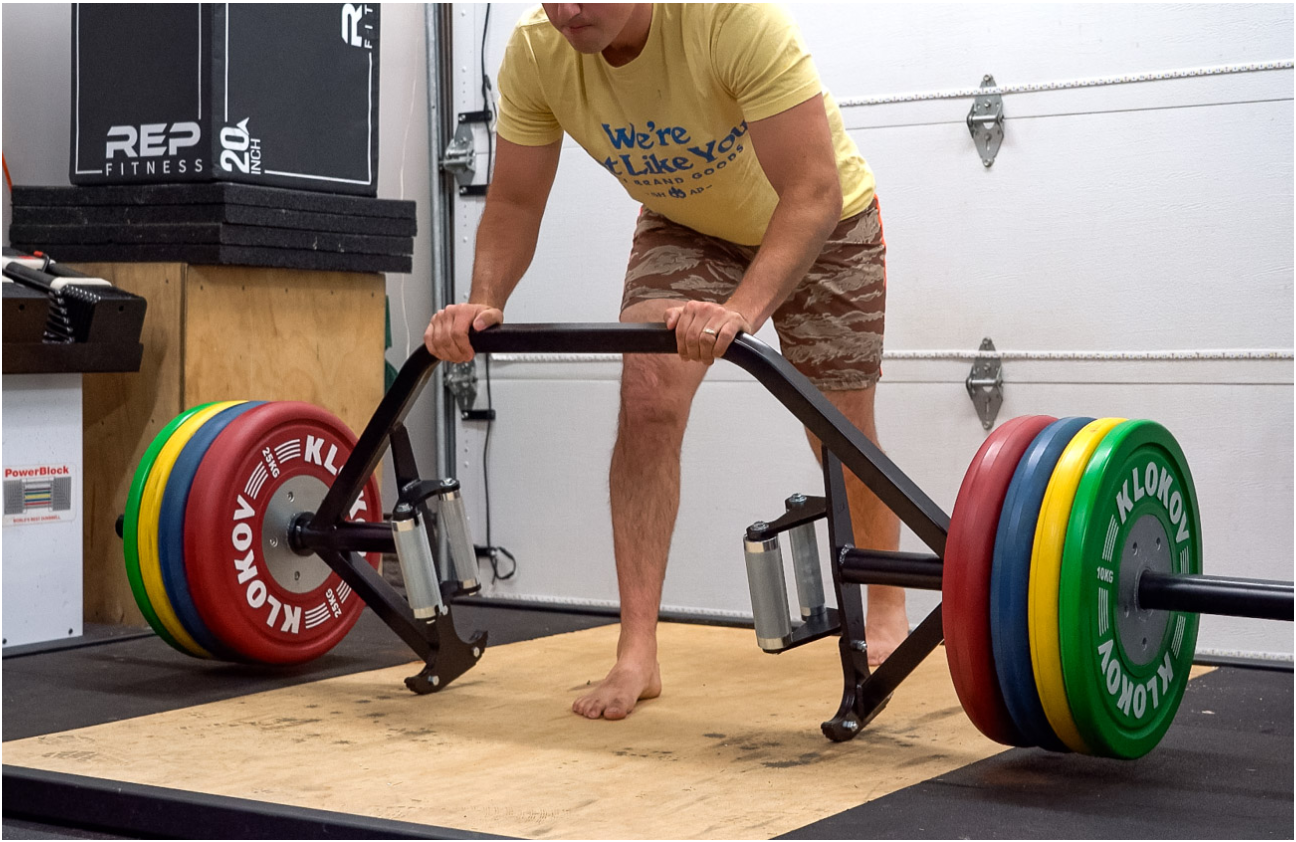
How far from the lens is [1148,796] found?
209cm

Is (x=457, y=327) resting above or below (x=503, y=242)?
below

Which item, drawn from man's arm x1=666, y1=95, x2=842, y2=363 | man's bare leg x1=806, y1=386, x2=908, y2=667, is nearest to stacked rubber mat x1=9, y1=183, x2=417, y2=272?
man's bare leg x1=806, y1=386, x2=908, y2=667

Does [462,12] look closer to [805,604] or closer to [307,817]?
[805,604]

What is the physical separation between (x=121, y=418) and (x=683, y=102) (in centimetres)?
186

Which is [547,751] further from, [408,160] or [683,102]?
[408,160]

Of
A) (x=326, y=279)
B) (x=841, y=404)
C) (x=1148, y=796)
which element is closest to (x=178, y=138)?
(x=326, y=279)

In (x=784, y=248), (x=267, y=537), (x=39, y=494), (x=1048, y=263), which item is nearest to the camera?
(x=784, y=248)

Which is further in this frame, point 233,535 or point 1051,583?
point 233,535

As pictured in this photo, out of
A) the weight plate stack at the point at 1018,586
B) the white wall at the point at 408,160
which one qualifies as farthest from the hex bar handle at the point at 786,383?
the white wall at the point at 408,160

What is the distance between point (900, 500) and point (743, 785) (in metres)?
0.48

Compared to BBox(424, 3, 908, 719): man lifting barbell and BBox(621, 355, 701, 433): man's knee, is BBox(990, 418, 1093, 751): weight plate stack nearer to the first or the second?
BBox(424, 3, 908, 719): man lifting barbell

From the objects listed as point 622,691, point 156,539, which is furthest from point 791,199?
point 156,539

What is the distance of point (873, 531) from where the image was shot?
300 centimetres

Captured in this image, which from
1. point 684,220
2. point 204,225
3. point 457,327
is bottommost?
point 457,327
